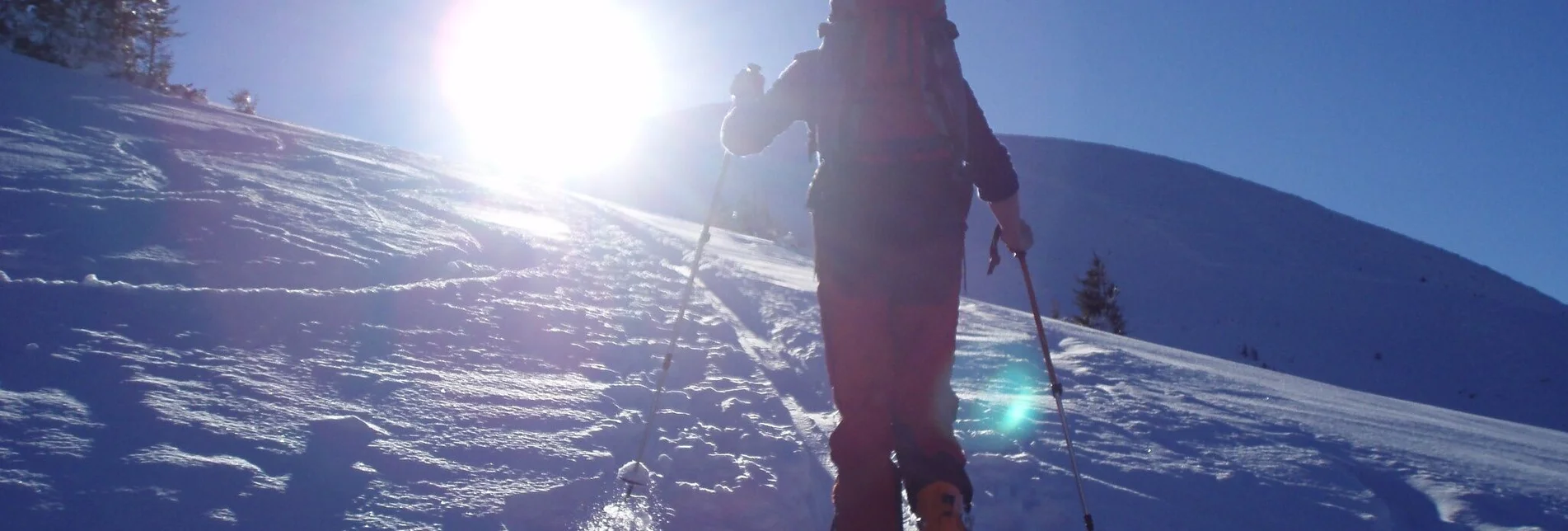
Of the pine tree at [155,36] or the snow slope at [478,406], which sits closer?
the snow slope at [478,406]

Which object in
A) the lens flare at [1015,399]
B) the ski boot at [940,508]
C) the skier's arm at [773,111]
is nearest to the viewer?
the ski boot at [940,508]

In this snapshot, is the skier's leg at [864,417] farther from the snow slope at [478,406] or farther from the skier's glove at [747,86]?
the skier's glove at [747,86]

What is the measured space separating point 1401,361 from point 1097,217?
2114cm

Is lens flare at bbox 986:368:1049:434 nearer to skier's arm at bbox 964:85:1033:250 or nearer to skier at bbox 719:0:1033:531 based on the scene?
skier's arm at bbox 964:85:1033:250

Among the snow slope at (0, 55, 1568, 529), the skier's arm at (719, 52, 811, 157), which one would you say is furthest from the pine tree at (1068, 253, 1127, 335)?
the skier's arm at (719, 52, 811, 157)

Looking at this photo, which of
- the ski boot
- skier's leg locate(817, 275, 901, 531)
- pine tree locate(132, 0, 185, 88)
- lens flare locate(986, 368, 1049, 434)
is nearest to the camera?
the ski boot

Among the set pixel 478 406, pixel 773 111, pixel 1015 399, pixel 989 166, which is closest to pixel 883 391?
pixel 989 166

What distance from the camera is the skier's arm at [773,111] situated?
9.55 ft

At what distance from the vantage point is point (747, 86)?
3.12 meters

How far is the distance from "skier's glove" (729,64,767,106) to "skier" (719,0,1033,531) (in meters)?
0.36

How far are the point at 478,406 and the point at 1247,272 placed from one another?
1674 inches

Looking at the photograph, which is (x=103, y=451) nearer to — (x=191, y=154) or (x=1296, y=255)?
(x=191, y=154)

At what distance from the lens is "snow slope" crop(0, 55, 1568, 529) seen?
257 centimetres

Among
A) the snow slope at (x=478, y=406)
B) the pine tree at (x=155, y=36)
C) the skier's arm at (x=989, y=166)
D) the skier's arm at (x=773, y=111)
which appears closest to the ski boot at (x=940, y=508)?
the snow slope at (x=478, y=406)
